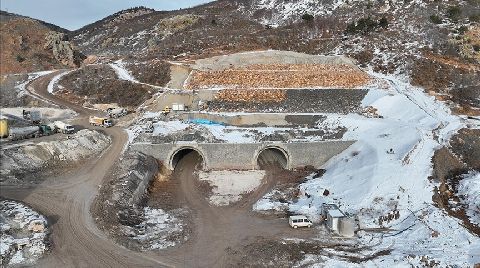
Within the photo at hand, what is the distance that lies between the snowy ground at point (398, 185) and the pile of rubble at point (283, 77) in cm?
721

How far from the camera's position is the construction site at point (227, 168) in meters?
31.1

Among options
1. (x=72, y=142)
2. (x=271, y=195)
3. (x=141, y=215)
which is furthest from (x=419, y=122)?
(x=72, y=142)

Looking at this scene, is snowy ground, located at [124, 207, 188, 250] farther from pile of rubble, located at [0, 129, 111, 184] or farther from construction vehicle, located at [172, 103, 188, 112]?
construction vehicle, located at [172, 103, 188, 112]

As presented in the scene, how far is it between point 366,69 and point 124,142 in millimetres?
38062

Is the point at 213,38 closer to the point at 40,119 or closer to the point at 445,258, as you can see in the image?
the point at 40,119

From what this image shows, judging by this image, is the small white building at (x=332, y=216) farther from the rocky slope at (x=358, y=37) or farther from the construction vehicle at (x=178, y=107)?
the construction vehicle at (x=178, y=107)

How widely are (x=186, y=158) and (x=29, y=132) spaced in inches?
635

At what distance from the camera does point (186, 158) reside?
2034 inches

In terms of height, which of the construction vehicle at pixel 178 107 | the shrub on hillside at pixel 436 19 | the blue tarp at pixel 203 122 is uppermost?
the shrub on hillside at pixel 436 19

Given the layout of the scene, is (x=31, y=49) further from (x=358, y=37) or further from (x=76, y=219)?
(x=76, y=219)

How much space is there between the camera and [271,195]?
42625 mm

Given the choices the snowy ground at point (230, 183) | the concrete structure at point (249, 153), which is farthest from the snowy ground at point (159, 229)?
the concrete structure at point (249, 153)

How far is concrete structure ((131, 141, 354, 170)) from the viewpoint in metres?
47.2

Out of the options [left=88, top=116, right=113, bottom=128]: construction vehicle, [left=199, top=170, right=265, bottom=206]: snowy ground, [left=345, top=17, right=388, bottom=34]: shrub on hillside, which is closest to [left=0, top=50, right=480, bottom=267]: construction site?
[left=199, top=170, right=265, bottom=206]: snowy ground
